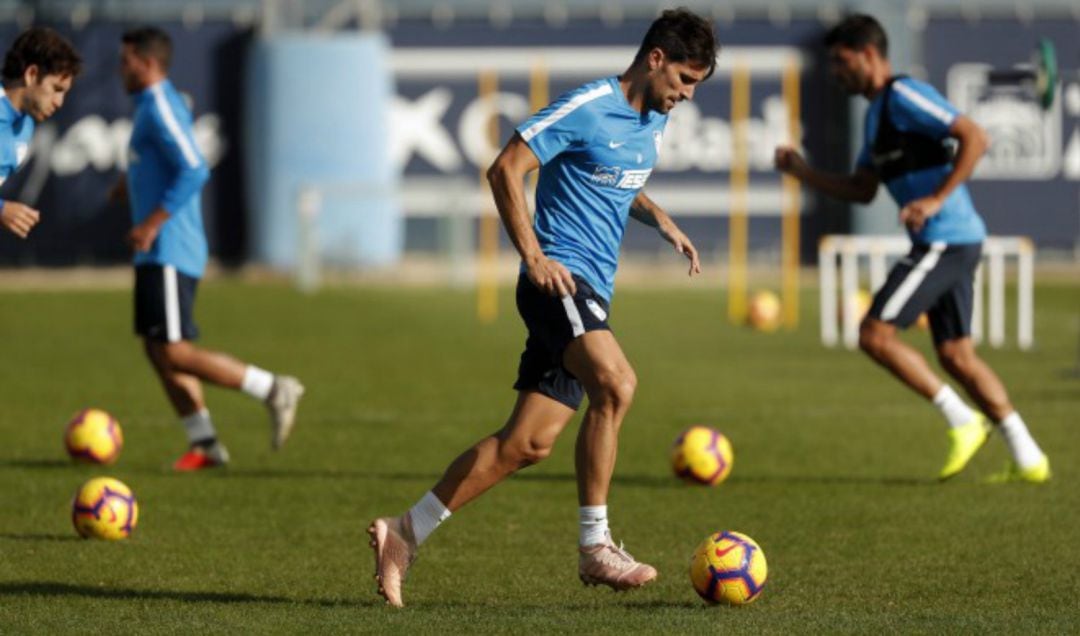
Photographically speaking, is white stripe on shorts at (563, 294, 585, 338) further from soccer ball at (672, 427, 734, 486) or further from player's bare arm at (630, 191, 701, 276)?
soccer ball at (672, 427, 734, 486)

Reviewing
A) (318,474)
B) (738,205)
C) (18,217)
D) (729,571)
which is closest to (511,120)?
(738,205)

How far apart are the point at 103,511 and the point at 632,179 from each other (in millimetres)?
3079

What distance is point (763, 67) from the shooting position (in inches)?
1384

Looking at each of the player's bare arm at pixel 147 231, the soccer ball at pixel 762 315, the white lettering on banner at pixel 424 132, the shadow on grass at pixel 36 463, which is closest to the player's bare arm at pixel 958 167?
the player's bare arm at pixel 147 231

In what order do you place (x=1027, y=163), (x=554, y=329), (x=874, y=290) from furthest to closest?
(x=1027, y=163), (x=874, y=290), (x=554, y=329)

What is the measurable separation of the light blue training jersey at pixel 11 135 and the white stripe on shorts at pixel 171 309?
2.49m

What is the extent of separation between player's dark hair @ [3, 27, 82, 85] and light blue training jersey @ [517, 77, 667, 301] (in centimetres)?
254

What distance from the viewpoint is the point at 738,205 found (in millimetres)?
25703

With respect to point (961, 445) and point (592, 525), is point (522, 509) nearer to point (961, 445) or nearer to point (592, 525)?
point (961, 445)

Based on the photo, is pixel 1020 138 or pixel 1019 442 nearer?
pixel 1019 442

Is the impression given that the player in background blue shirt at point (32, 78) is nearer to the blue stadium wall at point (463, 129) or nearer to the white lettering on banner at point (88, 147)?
the blue stadium wall at point (463, 129)

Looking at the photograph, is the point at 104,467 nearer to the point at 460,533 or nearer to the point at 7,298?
the point at 460,533

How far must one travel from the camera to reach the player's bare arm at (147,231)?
11656 mm

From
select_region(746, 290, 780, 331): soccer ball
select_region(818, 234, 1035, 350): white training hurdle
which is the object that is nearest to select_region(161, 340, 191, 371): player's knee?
select_region(818, 234, 1035, 350): white training hurdle
